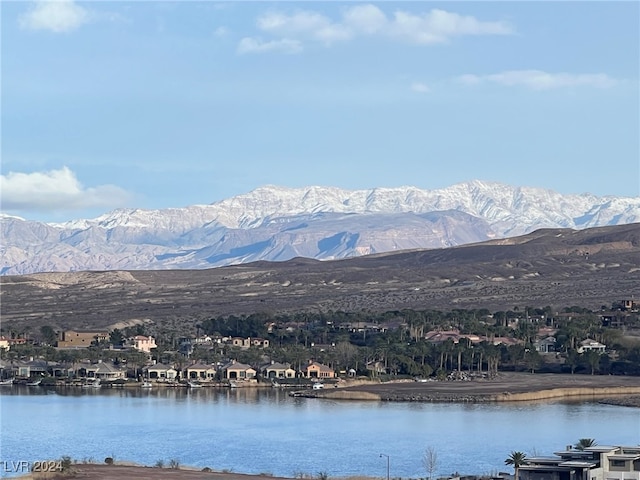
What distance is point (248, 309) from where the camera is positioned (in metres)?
167

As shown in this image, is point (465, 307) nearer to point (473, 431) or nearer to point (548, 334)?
point (548, 334)

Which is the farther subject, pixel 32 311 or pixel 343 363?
pixel 32 311

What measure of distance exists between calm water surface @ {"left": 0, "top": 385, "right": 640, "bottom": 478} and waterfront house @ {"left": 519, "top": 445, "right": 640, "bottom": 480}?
7.79m

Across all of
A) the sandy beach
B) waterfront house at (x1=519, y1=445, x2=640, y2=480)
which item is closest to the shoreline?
the sandy beach

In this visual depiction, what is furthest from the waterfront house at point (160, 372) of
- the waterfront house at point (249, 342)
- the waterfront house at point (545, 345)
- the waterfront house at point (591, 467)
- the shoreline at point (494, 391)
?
the waterfront house at point (591, 467)

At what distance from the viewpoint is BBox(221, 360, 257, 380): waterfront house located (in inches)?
4071

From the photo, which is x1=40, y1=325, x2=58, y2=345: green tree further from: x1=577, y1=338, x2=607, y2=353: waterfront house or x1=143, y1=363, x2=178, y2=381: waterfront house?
x1=577, y1=338, x2=607, y2=353: waterfront house

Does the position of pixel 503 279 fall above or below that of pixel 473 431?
above

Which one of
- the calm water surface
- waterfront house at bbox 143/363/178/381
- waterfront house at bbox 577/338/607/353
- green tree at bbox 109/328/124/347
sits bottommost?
the calm water surface

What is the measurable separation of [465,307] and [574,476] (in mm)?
113731

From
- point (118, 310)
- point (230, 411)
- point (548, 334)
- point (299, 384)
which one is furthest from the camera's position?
point (118, 310)

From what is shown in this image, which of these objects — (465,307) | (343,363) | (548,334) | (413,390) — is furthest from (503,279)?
(413,390)

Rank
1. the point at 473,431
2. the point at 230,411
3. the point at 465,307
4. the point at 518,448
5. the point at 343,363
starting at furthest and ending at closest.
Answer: the point at 465,307 → the point at 343,363 → the point at 230,411 → the point at 473,431 → the point at 518,448

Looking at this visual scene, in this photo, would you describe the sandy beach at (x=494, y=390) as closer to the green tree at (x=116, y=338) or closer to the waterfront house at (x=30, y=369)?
the waterfront house at (x=30, y=369)
